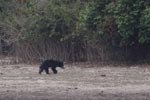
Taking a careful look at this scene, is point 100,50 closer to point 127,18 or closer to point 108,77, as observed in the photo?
point 127,18

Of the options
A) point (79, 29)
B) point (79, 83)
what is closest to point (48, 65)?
point (79, 83)

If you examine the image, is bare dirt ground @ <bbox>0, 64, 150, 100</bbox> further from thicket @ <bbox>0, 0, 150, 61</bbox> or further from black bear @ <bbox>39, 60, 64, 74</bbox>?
thicket @ <bbox>0, 0, 150, 61</bbox>

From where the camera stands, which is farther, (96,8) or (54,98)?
(96,8)

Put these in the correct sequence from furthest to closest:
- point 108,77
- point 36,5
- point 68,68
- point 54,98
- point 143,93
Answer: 1. point 36,5
2. point 68,68
3. point 108,77
4. point 143,93
5. point 54,98

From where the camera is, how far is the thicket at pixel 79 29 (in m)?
32.6

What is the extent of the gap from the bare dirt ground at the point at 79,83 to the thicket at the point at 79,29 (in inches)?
83.7

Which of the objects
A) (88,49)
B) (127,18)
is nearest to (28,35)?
(88,49)

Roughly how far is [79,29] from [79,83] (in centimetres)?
1140

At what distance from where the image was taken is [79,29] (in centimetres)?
3469

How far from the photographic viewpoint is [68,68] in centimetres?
3178

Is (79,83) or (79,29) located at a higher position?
(79,29)

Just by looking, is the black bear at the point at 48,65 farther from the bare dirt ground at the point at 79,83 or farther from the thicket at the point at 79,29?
the thicket at the point at 79,29

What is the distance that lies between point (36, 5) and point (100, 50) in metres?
4.92

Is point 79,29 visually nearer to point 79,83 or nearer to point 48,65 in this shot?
point 48,65
